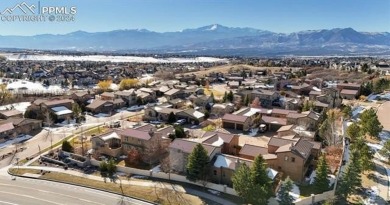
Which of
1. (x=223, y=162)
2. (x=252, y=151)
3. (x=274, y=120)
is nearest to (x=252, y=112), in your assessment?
(x=274, y=120)

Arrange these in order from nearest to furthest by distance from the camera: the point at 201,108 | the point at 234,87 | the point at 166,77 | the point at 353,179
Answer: the point at 353,179, the point at 201,108, the point at 234,87, the point at 166,77

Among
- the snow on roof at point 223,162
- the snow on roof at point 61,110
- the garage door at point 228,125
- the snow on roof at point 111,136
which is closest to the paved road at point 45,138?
the snow on roof at point 61,110

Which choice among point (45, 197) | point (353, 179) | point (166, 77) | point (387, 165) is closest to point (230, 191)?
point (353, 179)

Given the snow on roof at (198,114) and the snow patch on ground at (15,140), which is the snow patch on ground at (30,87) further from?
the snow on roof at (198,114)

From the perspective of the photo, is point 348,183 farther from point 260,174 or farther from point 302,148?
point 260,174

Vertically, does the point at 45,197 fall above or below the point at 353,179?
below

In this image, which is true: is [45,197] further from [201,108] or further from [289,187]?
[201,108]
